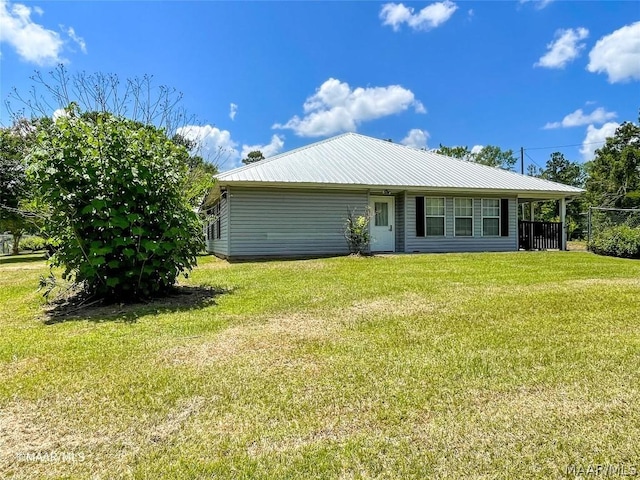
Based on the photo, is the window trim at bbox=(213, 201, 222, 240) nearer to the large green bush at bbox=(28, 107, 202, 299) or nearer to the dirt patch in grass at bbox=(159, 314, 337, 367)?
the large green bush at bbox=(28, 107, 202, 299)

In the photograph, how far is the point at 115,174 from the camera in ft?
19.4

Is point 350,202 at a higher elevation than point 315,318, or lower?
higher

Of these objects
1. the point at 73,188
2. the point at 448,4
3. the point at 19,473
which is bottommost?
the point at 19,473

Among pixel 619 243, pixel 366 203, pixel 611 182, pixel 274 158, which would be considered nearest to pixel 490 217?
pixel 619 243

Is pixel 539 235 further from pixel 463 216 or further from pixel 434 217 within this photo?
pixel 434 217

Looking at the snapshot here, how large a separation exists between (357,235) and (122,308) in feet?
27.8

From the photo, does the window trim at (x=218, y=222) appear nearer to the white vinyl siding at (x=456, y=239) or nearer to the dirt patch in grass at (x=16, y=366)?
the white vinyl siding at (x=456, y=239)

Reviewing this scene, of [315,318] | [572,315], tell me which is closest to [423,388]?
[315,318]

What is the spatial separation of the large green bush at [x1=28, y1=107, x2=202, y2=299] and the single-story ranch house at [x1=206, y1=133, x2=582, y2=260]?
5.90 metres

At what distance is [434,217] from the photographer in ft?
50.2

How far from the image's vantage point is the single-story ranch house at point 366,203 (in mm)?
13406

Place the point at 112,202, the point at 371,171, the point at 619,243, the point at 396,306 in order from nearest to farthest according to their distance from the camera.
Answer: the point at 396,306 → the point at 112,202 → the point at 619,243 → the point at 371,171

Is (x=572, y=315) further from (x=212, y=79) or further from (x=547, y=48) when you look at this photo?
(x=547, y=48)

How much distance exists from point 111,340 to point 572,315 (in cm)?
549
